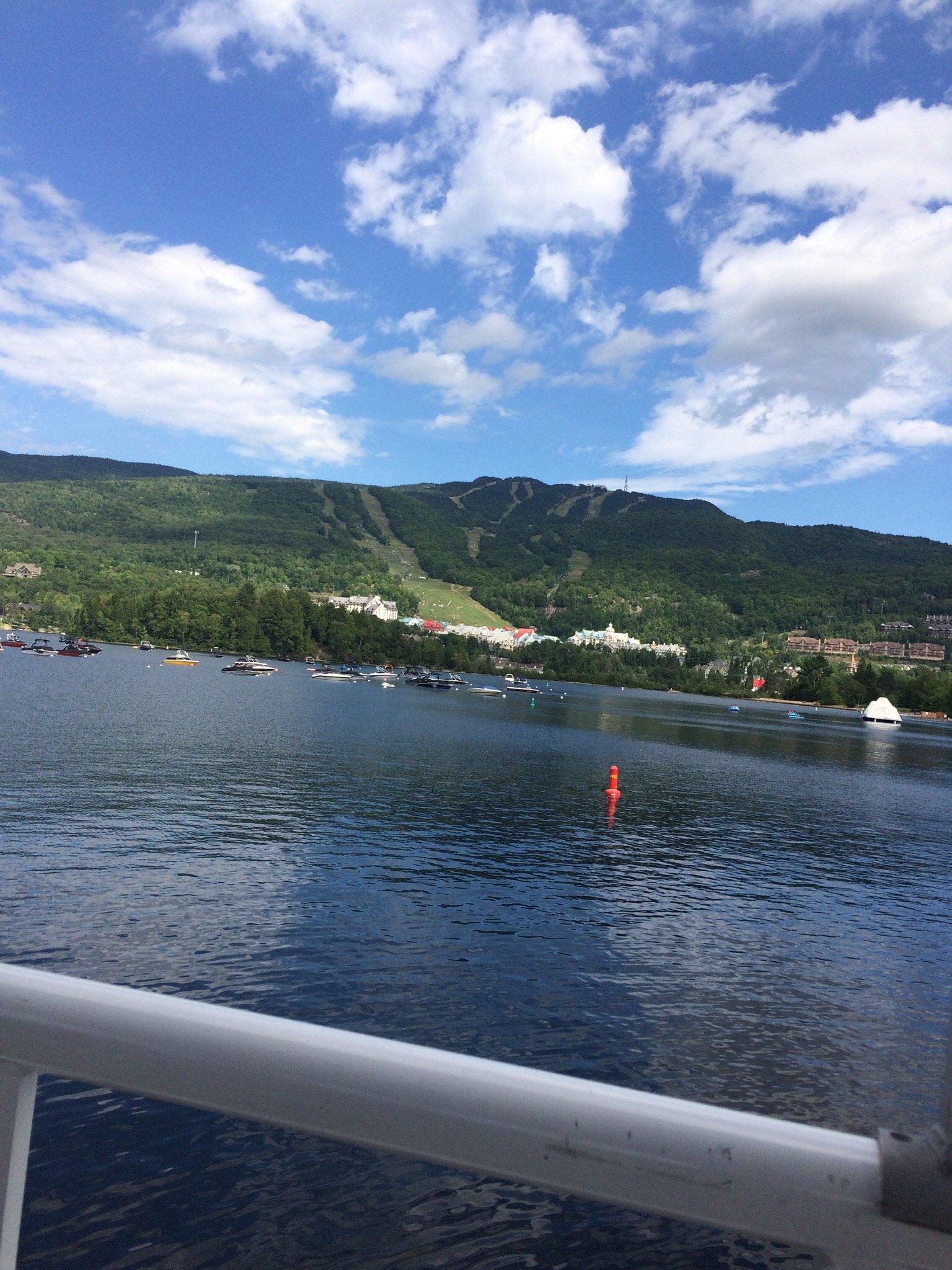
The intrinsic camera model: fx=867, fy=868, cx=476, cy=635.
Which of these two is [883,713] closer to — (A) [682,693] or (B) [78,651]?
(A) [682,693]

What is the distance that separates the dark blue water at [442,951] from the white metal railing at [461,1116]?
302 cm

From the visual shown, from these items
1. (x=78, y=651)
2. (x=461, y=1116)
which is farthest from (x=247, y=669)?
(x=461, y=1116)

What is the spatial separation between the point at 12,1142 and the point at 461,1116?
72cm

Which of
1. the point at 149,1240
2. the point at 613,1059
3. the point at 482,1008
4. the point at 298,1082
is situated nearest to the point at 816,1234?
the point at 298,1082

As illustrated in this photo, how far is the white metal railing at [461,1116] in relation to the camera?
114cm

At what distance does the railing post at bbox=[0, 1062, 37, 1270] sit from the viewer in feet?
4.39

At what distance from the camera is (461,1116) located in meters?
1.23

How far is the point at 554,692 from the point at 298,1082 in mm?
144881

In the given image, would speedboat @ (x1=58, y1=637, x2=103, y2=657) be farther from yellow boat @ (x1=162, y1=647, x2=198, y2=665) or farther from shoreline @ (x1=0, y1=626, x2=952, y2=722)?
shoreline @ (x1=0, y1=626, x2=952, y2=722)

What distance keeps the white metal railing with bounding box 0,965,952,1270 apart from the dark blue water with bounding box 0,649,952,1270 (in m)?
3.02

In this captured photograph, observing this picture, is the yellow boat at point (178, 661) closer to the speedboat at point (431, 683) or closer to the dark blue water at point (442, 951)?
the speedboat at point (431, 683)

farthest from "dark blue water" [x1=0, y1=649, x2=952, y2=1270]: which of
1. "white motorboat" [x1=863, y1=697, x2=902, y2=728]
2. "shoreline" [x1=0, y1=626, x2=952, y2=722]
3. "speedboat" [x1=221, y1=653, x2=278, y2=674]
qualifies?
"shoreline" [x1=0, y1=626, x2=952, y2=722]

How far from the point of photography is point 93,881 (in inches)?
577

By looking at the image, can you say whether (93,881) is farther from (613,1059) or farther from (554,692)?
(554,692)
